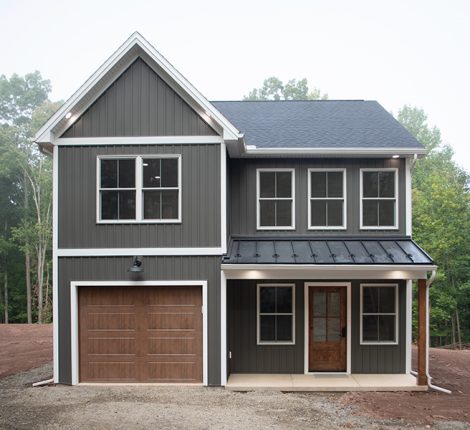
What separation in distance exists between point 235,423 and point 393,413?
2.95m

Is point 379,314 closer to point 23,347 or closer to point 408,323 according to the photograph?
point 408,323

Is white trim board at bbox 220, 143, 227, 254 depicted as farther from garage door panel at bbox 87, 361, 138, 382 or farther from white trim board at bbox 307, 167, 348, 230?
garage door panel at bbox 87, 361, 138, 382

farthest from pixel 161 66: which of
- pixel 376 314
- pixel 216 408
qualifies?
pixel 376 314

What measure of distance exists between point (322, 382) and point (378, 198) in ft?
15.1

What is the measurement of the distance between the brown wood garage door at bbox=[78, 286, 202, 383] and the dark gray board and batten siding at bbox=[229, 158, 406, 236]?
2.36 meters

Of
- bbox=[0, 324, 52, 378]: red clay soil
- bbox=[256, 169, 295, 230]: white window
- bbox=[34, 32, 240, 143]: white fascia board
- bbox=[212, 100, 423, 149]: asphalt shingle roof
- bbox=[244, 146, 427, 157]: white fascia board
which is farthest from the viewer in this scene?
bbox=[0, 324, 52, 378]: red clay soil

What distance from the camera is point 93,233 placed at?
11.6 metres

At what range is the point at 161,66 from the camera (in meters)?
11.2

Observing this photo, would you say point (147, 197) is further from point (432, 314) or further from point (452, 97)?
point (452, 97)

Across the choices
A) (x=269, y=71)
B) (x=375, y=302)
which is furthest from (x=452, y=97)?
(x=375, y=302)

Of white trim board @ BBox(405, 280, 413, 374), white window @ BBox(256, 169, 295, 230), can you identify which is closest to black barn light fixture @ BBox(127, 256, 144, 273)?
white window @ BBox(256, 169, 295, 230)

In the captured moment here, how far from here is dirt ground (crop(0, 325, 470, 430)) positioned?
877 cm

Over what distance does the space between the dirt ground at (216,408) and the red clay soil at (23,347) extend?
6.16 feet

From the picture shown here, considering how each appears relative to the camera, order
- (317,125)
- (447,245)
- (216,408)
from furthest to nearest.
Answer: (447,245) < (317,125) < (216,408)
